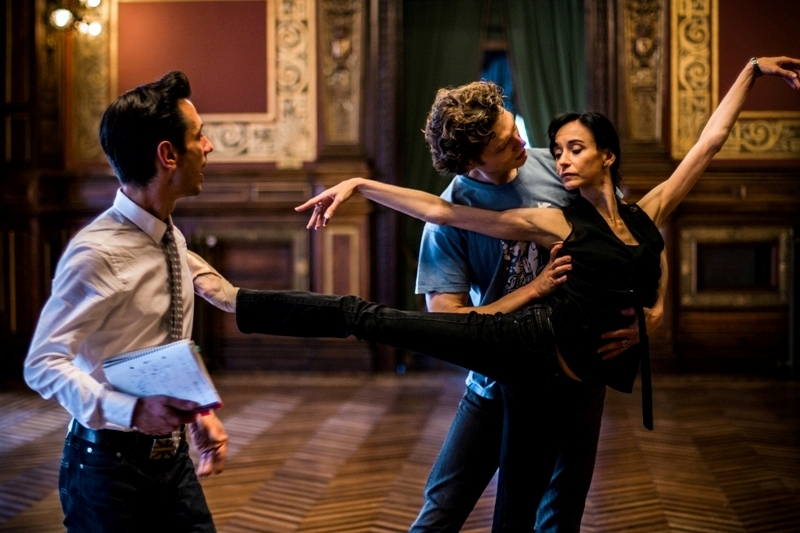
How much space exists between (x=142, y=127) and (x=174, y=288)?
0.99ft

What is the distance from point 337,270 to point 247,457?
221 centimetres

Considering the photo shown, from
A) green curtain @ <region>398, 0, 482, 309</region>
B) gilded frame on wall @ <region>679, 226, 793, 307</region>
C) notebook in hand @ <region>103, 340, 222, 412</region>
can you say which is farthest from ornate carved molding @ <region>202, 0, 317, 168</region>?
notebook in hand @ <region>103, 340, 222, 412</region>

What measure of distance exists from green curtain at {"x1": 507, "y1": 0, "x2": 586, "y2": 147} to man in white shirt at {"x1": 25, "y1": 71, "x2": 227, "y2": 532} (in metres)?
4.76

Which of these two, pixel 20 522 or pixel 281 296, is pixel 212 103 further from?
pixel 281 296

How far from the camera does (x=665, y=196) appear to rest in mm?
2078

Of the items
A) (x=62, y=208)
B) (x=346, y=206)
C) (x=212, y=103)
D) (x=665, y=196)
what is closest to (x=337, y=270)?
(x=346, y=206)

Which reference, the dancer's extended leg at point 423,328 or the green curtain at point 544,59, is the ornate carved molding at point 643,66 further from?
the dancer's extended leg at point 423,328

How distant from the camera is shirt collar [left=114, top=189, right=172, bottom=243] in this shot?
1.59 meters

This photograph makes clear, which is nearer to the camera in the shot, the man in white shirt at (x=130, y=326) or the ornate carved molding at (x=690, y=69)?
the man in white shirt at (x=130, y=326)

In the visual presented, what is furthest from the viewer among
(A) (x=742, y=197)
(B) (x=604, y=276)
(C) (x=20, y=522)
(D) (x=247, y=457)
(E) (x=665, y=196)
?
(A) (x=742, y=197)

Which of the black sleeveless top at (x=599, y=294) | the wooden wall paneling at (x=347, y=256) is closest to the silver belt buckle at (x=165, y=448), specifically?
the black sleeveless top at (x=599, y=294)

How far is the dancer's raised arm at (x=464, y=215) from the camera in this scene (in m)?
1.89

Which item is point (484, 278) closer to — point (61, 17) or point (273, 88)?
point (273, 88)

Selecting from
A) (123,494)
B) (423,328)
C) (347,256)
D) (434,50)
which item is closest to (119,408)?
(123,494)
